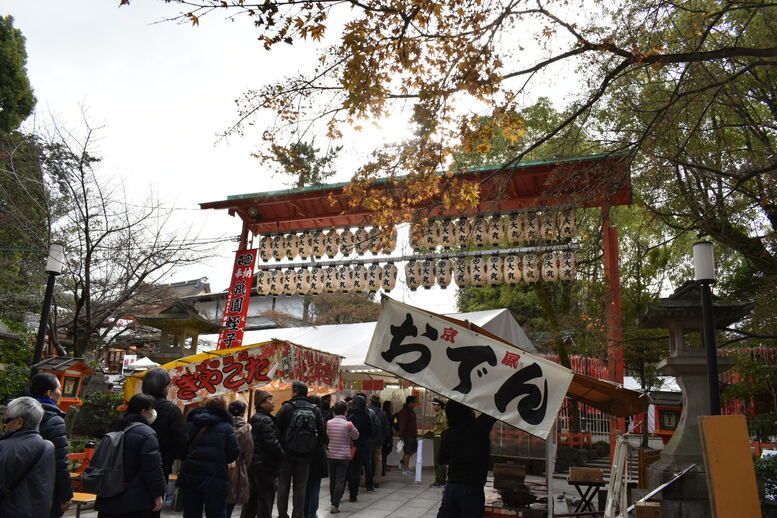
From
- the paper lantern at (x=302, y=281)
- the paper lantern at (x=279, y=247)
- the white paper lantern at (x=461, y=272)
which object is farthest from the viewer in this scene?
the paper lantern at (x=279, y=247)

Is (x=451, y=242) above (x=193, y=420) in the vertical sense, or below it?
above

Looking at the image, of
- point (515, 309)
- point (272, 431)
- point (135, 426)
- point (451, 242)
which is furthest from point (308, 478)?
point (515, 309)

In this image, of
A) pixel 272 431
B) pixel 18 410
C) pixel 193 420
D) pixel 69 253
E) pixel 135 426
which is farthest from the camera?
pixel 69 253

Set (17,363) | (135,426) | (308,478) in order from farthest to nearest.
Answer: (17,363) < (308,478) < (135,426)

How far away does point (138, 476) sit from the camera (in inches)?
182

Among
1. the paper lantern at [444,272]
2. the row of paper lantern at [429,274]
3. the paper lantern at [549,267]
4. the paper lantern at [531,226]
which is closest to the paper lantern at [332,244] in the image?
the row of paper lantern at [429,274]

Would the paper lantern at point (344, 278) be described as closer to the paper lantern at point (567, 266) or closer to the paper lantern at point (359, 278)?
the paper lantern at point (359, 278)

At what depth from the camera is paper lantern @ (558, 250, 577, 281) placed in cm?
1426

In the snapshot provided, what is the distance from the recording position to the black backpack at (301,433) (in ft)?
24.3

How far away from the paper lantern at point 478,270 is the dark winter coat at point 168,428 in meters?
10.9

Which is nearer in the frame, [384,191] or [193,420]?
[193,420]

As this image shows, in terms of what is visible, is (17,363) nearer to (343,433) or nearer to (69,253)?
(69,253)

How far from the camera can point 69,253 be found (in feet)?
49.8

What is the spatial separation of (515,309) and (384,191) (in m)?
22.4
